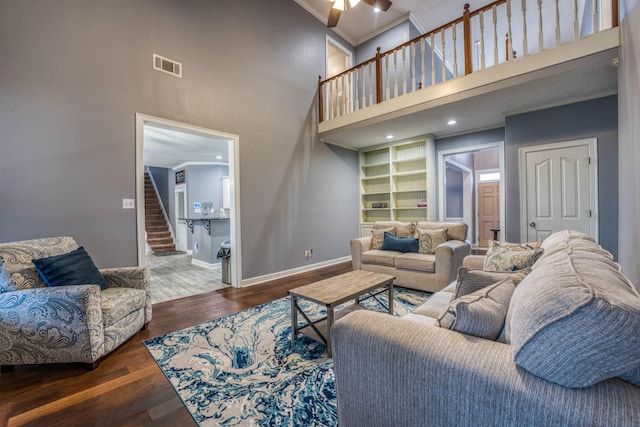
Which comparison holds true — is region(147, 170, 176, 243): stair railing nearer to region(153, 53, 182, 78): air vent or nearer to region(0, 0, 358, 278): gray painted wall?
region(0, 0, 358, 278): gray painted wall

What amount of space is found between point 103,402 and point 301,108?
14.8 ft

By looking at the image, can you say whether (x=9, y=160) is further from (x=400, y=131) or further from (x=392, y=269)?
(x=400, y=131)

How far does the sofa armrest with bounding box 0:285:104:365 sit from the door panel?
5.15 metres

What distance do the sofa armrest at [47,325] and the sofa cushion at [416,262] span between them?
3.14 metres

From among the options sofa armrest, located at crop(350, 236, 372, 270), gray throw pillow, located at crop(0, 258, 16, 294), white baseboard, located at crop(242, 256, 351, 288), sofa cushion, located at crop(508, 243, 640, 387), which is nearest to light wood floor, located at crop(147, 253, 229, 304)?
white baseboard, located at crop(242, 256, 351, 288)

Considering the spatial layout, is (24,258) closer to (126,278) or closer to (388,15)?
(126,278)

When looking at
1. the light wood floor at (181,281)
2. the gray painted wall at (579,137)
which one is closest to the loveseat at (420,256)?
the gray painted wall at (579,137)

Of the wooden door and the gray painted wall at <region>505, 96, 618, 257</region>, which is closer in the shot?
the gray painted wall at <region>505, 96, 618, 257</region>

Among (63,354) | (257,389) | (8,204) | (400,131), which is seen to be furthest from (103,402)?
(400,131)

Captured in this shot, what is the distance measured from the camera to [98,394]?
166 centimetres

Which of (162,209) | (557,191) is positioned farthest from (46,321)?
(162,209)

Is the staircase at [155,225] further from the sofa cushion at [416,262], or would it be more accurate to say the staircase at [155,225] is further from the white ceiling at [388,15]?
the sofa cushion at [416,262]

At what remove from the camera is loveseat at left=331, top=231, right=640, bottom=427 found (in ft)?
2.09

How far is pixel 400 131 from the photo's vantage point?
492cm
